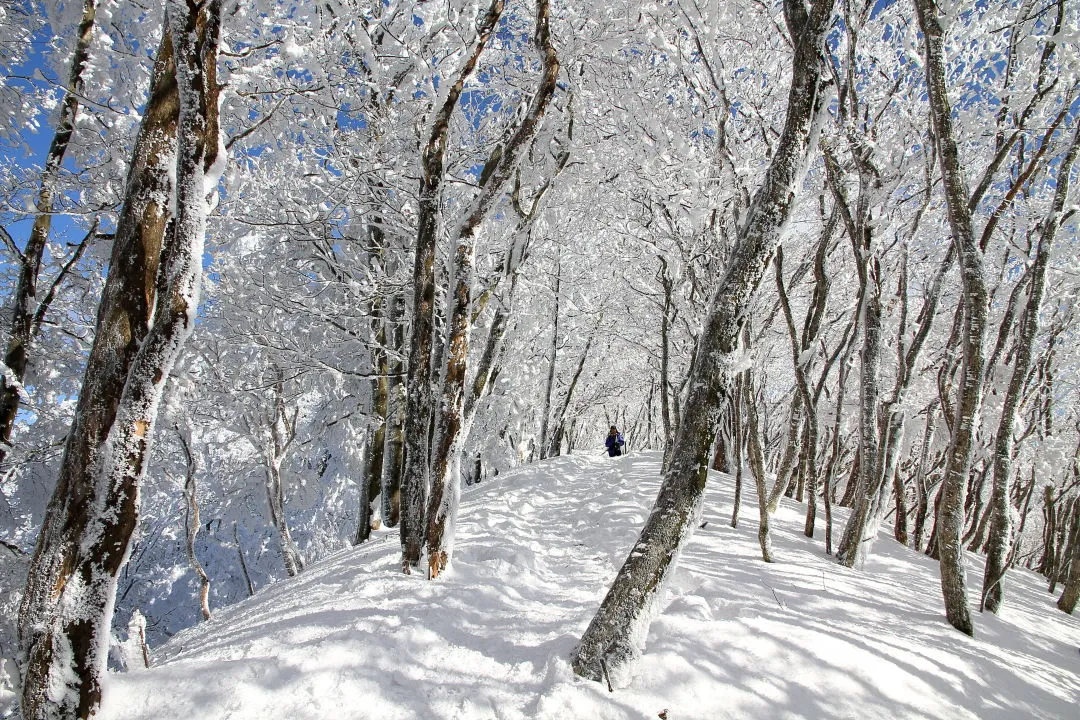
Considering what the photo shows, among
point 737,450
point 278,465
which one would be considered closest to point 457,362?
point 737,450

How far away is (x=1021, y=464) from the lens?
1002 centimetres

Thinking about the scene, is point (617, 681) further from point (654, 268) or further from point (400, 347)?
point (654, 268)

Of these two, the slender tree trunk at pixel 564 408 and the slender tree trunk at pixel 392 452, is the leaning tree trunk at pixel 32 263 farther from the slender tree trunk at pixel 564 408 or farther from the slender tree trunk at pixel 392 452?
the slender tree trunk at pixel 564 408

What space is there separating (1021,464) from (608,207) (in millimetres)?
9844

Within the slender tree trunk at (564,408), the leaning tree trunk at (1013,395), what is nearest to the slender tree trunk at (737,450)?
the leaning tree trunk at (1013,395)

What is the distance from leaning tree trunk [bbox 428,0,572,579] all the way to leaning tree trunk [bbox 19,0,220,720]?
85.8 inches

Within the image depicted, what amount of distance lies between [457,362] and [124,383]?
7.85 ft

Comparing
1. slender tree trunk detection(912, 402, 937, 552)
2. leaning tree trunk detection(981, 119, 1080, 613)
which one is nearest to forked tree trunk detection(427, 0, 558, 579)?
leaning tree trunk detection(981, 119, 1080, 613)

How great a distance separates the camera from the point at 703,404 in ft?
10.4

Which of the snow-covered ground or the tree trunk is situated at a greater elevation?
the tree trunk

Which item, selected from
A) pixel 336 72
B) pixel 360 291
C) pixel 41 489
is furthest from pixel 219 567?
pixel 336 72

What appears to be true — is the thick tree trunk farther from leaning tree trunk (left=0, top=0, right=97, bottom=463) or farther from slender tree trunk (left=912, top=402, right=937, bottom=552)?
leaning tree trunk (left=0, top=0, right=97, bottom=463)

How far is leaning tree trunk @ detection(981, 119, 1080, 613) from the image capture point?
15.8 ft

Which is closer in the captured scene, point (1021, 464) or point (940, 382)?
point (940, 382)
